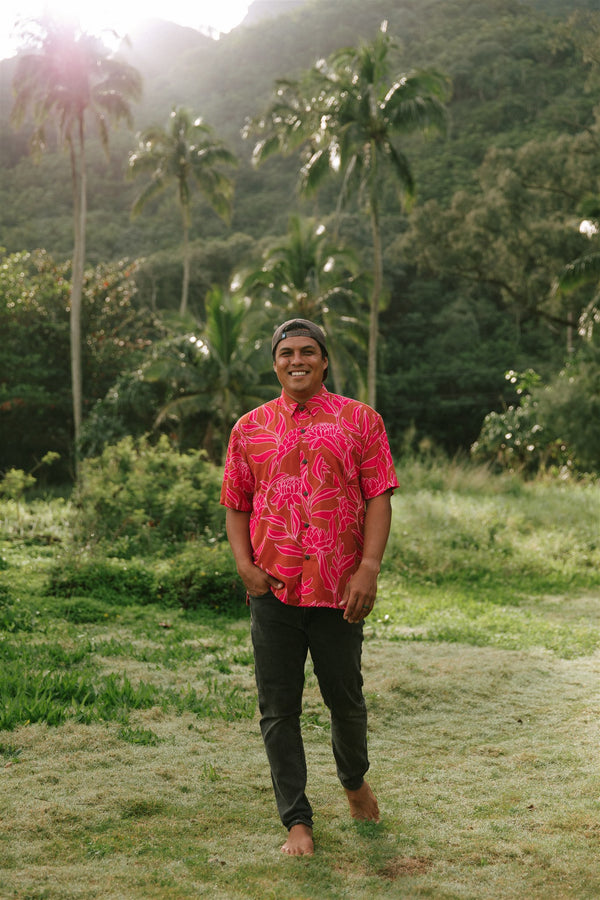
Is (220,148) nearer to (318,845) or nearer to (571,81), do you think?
(571,81)

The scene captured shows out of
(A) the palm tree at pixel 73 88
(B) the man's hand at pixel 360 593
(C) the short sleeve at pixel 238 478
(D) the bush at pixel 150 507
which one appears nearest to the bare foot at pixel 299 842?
(B) the man's hand at pixel 360 593

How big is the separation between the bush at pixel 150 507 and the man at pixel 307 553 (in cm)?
784

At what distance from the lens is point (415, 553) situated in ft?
38.9

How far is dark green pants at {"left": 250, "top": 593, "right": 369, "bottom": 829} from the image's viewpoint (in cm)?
322

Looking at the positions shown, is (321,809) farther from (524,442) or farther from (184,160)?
(184,160)

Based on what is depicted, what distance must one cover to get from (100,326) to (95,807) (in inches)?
1150

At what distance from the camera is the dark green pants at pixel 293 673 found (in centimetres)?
322

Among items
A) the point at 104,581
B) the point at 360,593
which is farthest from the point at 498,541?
the point at 360,593

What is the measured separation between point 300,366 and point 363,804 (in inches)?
70.6

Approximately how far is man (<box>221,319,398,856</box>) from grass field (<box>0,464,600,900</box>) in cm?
39

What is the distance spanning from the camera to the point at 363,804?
139 inches

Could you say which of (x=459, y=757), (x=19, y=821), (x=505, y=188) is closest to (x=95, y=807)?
(x=19, y=821)

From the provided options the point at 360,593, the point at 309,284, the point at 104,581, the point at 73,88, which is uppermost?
the point at 73,88

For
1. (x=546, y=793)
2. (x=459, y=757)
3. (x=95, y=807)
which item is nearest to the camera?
(x=95, y=807)
